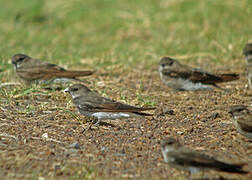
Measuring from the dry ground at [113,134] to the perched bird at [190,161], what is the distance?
8 cm

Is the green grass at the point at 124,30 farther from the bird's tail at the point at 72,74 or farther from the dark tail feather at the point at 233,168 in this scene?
the dark tail feather at the point at 233,168

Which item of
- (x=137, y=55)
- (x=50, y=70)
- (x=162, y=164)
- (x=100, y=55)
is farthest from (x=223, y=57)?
(x=162, y=164)

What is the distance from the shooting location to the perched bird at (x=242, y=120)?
539 cm

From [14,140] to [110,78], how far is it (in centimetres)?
397

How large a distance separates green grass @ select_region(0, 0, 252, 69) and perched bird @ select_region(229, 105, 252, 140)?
16.1ft

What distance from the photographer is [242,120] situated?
551 centimetres

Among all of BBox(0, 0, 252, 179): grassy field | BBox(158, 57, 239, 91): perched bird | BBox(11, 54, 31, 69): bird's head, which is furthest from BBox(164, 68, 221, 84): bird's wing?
BBox(11, 54, 31, 69): bird's head

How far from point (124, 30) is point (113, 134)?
8.86 metres

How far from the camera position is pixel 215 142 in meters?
5.53

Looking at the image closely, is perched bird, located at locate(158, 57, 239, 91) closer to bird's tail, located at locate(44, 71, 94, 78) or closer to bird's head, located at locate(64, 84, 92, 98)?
bird's tail, located at locate(44, 71, 94, 78)

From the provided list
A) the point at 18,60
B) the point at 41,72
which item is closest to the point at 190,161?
the point at 41,72

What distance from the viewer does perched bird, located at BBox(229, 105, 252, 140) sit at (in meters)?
5.39

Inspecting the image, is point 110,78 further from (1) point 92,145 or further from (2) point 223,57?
(1) point 92,145

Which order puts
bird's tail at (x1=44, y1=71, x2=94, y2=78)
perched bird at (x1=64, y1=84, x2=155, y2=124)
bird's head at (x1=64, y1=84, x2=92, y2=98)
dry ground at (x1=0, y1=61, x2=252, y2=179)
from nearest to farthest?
dry ground at (x1=0, y1=61, x2=252, y2=179) < perched bird at (x1=64, y1=84, x2=155, y2=124) < bird's head at (x1=64, y1=84, x2=92, y2=98) < bird's tail at (x1=44, y1=71, x2=94, y2=78)
